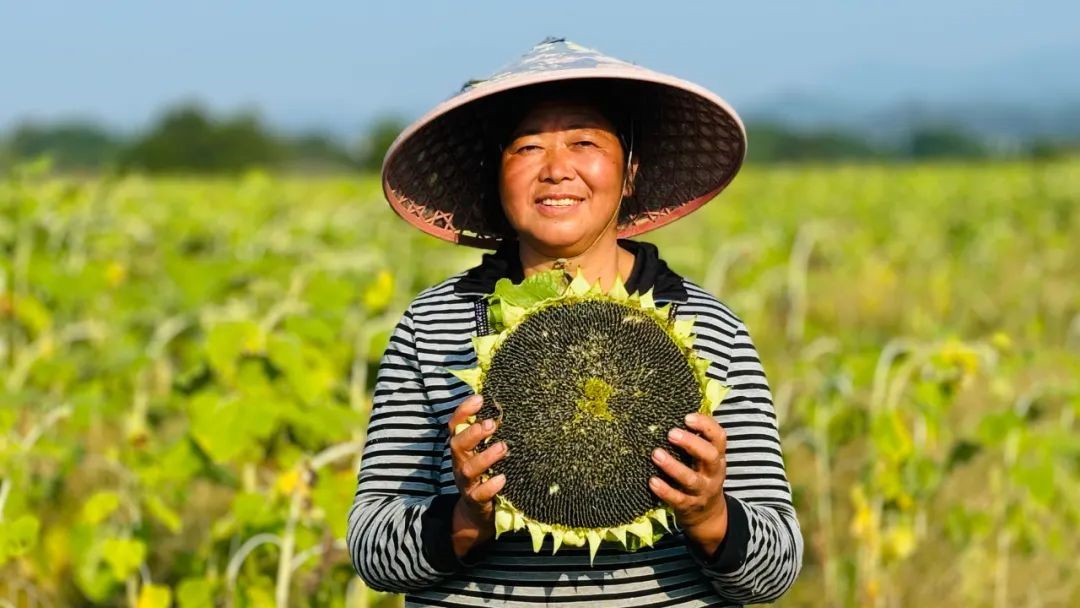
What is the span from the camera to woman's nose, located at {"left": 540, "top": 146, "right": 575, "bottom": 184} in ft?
6.52

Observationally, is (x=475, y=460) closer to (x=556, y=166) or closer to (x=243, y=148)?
(x=556, y=166)

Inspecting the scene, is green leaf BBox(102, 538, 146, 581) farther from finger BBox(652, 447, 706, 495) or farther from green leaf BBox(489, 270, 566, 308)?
finger BBox(652, 447, 706, 495)

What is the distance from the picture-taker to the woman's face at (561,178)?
199 centimetres

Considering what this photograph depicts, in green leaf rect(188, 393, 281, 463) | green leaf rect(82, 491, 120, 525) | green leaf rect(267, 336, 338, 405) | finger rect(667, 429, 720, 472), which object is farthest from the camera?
green leaf rect(267, 336, 338, 405)

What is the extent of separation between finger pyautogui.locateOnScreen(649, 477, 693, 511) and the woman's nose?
1.66ft

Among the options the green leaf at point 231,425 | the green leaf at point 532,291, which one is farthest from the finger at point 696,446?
the green leaf at point 231,425

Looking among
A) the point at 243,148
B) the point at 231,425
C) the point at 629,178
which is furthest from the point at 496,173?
the point at 243,148

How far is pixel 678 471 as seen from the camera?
1672 mm

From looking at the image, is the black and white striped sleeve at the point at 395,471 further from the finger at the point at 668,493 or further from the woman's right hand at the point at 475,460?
the finger at the point at 668,493

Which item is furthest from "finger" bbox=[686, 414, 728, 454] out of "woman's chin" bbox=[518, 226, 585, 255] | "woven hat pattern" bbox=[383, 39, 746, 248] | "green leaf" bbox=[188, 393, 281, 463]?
"green leaf" bbox=[188, 393, 281, 463]

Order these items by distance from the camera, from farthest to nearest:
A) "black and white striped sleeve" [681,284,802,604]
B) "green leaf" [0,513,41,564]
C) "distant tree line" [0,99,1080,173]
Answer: "distant tree line" [0,99,1080,173]
"green leaf" [0,513,41,564]
"black and white striped sleeve" [681,284,802,604]

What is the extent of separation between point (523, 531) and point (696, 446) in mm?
386

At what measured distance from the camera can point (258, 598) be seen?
10.0ft

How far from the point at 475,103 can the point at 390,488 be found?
2.01ft
